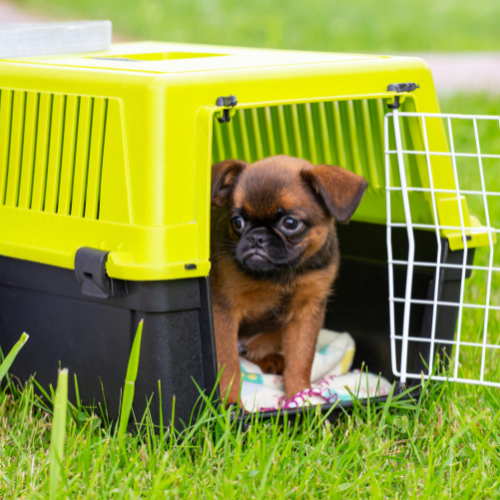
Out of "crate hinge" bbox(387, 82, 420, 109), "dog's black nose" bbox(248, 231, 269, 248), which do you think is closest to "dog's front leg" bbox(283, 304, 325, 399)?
"dog's black nose" bbox(248, 231, 269, 248)

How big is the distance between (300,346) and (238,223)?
572 mm

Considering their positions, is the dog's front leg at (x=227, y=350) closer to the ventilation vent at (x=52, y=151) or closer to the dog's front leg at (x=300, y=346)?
the dog's front leg at (x=300, y=346)

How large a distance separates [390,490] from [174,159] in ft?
3.67

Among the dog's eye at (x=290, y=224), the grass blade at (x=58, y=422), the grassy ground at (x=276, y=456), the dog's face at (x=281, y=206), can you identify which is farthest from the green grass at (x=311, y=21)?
the grass blade at (x=58, y=422)

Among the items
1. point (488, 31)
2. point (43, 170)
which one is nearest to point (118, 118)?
point (43, 170)

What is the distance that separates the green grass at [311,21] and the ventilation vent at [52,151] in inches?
334

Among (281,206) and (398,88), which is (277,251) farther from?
(398,88)

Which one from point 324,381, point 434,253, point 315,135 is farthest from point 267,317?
point 315,135

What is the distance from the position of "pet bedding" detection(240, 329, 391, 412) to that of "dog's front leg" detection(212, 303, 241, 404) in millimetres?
84

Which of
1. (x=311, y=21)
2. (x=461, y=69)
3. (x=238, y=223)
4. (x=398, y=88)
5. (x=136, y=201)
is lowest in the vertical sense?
(x=238, y=223)

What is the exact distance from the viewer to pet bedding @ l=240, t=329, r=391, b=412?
9.12 feet

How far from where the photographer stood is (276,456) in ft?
7.08

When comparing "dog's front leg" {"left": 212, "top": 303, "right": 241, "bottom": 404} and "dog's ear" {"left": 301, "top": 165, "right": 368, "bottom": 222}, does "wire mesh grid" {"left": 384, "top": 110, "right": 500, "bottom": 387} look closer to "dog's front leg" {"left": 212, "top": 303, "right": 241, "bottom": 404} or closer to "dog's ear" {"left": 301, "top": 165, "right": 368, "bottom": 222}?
"dog's ear" {"left": 301, "top": 165, "right": 368, "bottom": 222}

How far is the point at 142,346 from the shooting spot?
2.27 metres
